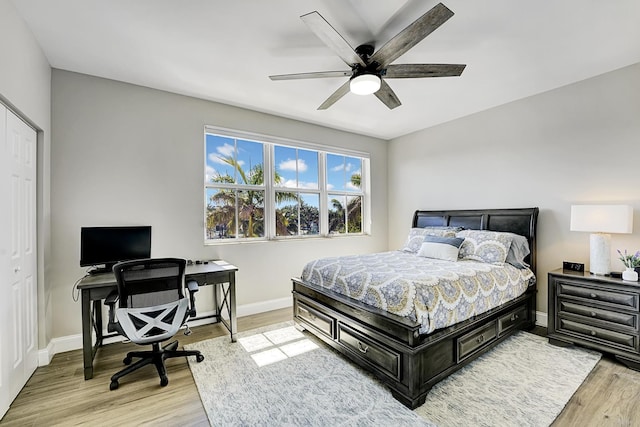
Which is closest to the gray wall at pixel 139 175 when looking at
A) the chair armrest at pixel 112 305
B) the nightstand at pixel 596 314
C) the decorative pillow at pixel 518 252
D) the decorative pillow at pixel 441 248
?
the chair armrest at pixel 112 305

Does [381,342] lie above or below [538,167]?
below

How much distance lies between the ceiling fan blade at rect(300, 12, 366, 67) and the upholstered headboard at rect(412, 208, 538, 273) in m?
2.76

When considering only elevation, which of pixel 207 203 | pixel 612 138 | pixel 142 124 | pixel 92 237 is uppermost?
pixel 142 124

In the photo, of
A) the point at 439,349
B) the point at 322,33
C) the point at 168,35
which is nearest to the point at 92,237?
the point at 168,35

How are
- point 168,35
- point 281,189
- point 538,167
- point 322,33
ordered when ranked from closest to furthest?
1. point 322,33
2. point 168,35
3. point 538,167
4. point 281,189

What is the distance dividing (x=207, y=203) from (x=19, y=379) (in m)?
2.23

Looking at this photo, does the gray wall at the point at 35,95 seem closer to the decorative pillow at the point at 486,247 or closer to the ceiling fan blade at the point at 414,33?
the ceiling fan blade at the point at 414,33

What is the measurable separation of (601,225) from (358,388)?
2.74 meters

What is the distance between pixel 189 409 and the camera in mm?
1989

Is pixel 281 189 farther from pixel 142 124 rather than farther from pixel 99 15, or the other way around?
pixel 99 15

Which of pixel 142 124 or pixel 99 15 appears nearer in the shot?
pixel 99 15

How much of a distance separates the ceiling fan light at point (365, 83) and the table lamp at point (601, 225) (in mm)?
2428

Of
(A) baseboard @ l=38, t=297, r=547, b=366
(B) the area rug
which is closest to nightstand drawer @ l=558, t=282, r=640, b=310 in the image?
(B) the area rug

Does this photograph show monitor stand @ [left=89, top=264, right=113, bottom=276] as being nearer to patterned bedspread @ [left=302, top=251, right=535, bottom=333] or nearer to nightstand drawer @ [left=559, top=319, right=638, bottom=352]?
patterned bedspread @ [left=302, top=251, right=535, bottom=333]
